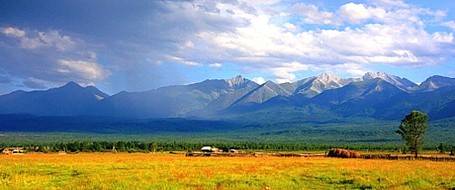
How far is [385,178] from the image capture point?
37062 mm

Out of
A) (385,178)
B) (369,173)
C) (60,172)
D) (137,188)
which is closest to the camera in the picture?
(137,188)

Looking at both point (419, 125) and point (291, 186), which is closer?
point (291, 186)

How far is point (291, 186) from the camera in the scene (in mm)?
33844

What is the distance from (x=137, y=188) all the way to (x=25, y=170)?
58.7ft

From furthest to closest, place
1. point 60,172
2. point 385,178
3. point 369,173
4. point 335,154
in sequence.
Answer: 1. point 335,154
2. point 60,172
3. point 369,173
4. point 385,178

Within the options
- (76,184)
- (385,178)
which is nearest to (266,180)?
(385,178)

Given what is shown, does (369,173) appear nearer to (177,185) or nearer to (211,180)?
(211,180)

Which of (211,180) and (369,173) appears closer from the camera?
(211,180)

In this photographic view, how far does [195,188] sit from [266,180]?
575cm

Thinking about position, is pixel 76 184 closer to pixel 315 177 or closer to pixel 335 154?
pixel 315 177

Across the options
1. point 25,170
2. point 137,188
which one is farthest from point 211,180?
point 25,170

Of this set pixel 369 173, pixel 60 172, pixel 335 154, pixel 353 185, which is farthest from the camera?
pixel 335 154

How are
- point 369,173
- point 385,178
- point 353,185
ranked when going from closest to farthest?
point 353,185 < point 385,178 < point 369,173

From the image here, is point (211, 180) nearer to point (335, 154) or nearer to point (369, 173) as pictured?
point (369, 173)
